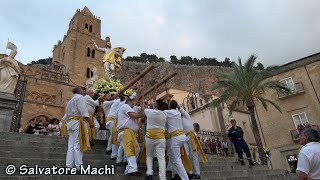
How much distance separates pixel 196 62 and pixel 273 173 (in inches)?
4050

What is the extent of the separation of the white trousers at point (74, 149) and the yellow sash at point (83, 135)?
8 cm

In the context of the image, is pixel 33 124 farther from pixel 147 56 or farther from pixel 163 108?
pixel 147 56

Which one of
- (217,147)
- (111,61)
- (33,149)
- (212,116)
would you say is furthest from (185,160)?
(212,116)

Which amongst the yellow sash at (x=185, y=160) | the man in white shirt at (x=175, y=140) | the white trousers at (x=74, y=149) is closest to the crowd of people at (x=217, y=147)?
the yellow sash at (x=185, y=160)

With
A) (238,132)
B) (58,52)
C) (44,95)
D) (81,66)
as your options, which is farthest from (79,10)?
(238,132)

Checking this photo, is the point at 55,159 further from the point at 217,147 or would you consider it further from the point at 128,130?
the point at 217,147

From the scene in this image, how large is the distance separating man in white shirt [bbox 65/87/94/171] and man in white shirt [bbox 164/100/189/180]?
1.95 meters

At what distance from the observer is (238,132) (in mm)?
9656

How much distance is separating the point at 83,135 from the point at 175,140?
2169 millimetres

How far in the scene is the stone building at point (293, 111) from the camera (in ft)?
73.2

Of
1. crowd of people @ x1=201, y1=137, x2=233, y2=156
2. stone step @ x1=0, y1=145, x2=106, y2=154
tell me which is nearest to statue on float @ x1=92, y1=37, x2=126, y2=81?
stone step @ x1=0, y1=145, x2=106, y2=154

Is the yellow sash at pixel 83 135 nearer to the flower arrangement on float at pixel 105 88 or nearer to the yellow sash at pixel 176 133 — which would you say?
the yellow sash at pixel 176 133

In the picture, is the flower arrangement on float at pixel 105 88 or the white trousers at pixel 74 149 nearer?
the white trousers at pixel 74 149

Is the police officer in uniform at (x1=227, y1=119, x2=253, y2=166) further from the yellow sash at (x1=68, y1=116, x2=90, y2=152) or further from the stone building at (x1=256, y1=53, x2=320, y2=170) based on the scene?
the stone building at (x1=256, y1=53, x2=320, y2=170)
